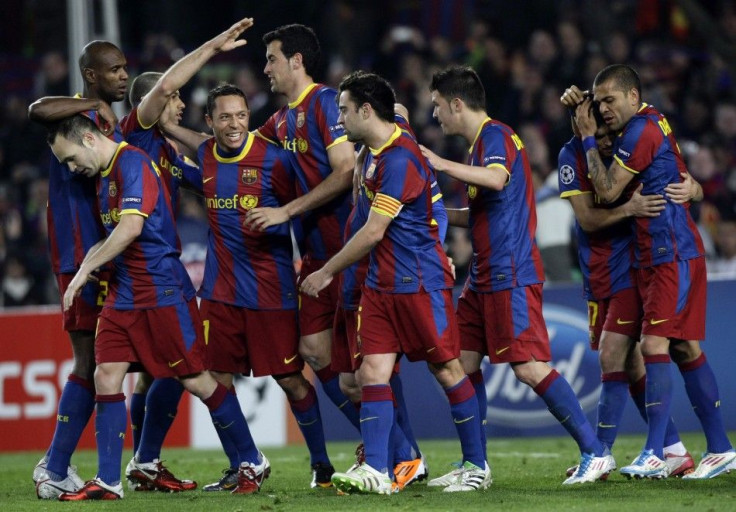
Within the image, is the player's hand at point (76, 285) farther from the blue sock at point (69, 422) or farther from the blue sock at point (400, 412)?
the blue sock at point (400, 412)

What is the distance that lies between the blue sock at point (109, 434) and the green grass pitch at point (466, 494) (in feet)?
0.63

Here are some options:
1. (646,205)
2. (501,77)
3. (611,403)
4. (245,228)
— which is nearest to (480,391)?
(611,403)

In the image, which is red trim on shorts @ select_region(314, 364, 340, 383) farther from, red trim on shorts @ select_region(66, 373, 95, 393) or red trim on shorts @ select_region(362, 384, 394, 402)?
red trim on shorts @ select_region(66, 373, 95, 393)

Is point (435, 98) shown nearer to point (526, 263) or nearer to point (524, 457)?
point (526, 263)

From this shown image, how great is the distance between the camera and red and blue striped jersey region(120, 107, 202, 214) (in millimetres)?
8133

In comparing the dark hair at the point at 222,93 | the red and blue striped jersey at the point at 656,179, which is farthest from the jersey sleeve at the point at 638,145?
the dark hair at the point at 222,93

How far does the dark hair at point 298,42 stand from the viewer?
8.01 m

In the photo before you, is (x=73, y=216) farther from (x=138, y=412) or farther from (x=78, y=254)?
(x=138, y=412)

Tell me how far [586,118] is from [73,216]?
3182mm

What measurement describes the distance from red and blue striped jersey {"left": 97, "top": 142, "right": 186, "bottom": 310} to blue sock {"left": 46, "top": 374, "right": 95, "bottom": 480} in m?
0.70

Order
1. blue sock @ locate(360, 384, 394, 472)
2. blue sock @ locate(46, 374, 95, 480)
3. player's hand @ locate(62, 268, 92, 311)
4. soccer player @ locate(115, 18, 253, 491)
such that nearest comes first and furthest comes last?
blue sock @ locate(360, 384, 394, 472) < player's hand @ locate(62, 268, 92, 311) < blue sock @ locate(46, 374, 95, 480) < soccer player @ locate(115, 18, 253, 491)

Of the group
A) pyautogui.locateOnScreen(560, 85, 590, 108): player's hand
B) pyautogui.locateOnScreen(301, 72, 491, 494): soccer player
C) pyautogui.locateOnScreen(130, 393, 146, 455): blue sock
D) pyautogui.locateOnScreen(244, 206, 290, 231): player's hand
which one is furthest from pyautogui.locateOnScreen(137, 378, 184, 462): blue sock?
pyautogui.locateOnScreen(560, 85, 590, 108): player's hand

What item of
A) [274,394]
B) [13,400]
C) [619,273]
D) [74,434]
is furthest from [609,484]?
[13,400]

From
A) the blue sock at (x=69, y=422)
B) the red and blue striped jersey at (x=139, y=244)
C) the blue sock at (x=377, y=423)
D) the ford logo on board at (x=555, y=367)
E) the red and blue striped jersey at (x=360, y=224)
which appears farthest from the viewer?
the ford logo on board at (x=555, y=367)
